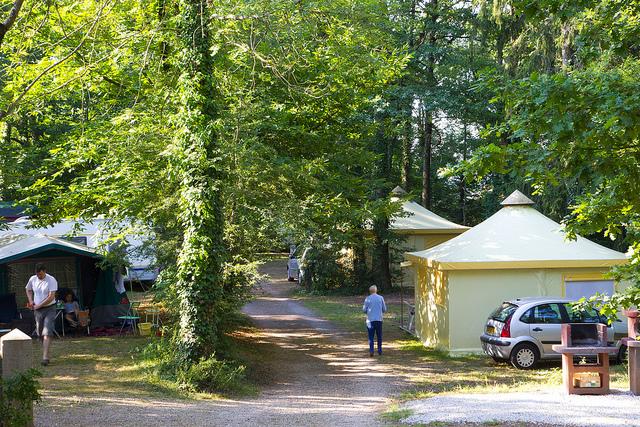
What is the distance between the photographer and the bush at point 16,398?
702cm

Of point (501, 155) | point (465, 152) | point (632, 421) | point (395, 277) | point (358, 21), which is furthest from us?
point (465, 152)

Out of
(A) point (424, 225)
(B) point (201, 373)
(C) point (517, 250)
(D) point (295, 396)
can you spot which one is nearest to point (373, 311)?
(C) point (517, 250)

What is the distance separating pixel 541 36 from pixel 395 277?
43.5 feet

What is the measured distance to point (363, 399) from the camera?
12.0 m

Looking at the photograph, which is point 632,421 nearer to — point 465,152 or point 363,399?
point 363,399

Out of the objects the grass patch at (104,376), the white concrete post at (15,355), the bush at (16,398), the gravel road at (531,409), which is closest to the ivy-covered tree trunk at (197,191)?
→ the grass patch at (104,376)

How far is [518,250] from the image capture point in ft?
54.2

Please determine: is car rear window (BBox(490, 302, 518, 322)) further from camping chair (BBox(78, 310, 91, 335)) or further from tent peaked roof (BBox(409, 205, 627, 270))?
camping chair (BBox(78, 310, 91, 335))

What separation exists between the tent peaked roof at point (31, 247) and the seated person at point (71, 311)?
110cm

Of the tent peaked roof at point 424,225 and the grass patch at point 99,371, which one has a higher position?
the tent peaked roof at point 424,225

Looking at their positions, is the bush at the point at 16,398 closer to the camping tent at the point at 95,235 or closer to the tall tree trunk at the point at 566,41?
the camping tent at the point at 95,235

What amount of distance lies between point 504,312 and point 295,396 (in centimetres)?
501

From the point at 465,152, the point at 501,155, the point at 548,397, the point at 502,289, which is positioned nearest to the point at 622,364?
the point at 502,289

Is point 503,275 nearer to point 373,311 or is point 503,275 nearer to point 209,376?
point 373,311
